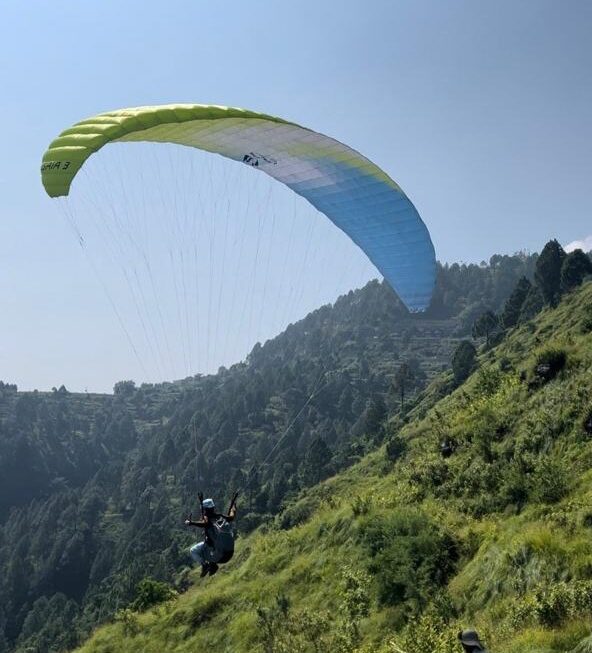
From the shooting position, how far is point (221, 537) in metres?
13.4

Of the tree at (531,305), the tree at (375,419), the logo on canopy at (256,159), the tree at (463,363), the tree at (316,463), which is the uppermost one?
the logo on canopy at (256,159)

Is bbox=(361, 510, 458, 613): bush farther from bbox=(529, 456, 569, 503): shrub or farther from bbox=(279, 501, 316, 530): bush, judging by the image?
bbox=(279, 501, 316, 530): bush

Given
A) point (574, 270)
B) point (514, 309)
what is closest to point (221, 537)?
point (574, 270)

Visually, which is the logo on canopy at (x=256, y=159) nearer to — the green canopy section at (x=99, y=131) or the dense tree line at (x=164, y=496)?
the green canopy section at (x=99, y=131)

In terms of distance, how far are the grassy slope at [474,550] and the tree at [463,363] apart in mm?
42032

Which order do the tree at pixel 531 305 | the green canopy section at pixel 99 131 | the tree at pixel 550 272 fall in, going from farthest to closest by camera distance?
the tree at pixel 550 272, the tree at pixel 531 305, the green canopy section at pixel 99 131

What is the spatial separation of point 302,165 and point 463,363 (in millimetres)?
63369

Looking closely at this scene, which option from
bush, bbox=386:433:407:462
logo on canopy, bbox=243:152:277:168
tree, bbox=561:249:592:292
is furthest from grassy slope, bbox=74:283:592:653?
tree, bbox=561:249:592:292

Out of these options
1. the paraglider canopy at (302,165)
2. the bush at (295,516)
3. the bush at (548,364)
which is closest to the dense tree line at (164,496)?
the bush at (295,516)

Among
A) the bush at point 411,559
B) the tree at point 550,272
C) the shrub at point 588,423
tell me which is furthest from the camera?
the tree at point 550,272

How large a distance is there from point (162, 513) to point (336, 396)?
62.7 meters

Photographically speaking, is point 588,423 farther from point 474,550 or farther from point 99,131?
point 99,131

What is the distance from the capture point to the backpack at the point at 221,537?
1334 centimetres

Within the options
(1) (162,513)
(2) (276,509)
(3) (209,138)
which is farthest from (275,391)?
(3) (209,138)
